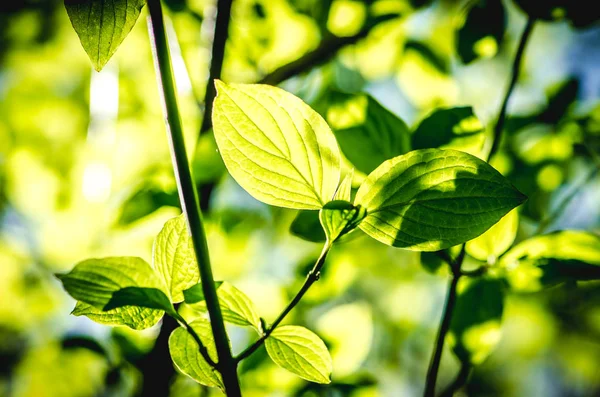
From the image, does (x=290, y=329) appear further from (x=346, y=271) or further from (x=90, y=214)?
(x=90, y=214)

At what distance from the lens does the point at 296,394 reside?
2.21 feet

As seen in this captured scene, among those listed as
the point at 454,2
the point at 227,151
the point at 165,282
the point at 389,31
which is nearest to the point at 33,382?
the point at 165,282

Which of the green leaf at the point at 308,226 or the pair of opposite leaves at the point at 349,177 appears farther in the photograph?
the green leaf at the point at 308,226

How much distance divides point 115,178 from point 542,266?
853 mm

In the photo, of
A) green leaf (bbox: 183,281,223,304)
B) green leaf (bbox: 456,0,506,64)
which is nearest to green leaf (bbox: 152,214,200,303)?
green leaf (bbox: 183,281,223,304)

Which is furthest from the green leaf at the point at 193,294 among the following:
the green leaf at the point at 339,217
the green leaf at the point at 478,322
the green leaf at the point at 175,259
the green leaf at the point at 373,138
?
the green leaf at the point at 478,322

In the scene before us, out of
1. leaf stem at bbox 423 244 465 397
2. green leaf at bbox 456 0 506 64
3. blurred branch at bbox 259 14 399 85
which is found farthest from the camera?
blurred branch at bbox 259 14 399 85

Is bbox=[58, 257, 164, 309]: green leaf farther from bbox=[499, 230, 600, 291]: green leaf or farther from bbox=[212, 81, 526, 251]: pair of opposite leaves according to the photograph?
bbox=[499, 230, 600, 291]: green leaf

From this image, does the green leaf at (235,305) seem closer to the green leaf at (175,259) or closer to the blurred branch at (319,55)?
the green leaf at (175,259)

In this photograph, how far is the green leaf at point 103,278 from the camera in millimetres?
265

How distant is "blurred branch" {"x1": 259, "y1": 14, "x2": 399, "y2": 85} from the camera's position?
73 centimetres

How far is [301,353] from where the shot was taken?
333 millimetres

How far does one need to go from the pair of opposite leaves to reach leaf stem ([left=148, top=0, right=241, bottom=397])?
0.12 ft

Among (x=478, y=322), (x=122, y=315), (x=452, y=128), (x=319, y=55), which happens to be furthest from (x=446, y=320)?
(x=319, y=55)
